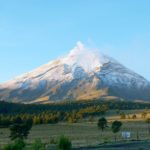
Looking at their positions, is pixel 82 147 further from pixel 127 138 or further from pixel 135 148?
pixel 127 138

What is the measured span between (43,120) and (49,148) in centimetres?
8596

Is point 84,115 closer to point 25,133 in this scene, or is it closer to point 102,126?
point 102,126

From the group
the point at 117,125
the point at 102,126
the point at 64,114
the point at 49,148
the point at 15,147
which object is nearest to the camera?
the point at 15,147

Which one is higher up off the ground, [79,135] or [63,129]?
[63,129]

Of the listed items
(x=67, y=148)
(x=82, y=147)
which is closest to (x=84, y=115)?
(x=82, y=147)

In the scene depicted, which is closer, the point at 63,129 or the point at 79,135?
the point at 79,135

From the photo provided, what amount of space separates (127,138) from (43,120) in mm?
60819

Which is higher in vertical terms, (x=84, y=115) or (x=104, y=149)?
(x=84, y=115)

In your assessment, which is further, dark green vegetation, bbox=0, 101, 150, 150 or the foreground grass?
the foreground grass

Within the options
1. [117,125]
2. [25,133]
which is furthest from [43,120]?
[25,133]

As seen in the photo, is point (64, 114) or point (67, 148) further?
point (64, 114)

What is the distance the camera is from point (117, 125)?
10912cm

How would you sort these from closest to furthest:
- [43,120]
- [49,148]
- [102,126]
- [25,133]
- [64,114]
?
[49,148] → [25,133] → [102,126] → [43,120] → [64,114]

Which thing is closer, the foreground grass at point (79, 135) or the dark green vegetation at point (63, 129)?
the dark green vegetation at point (63, 129)
